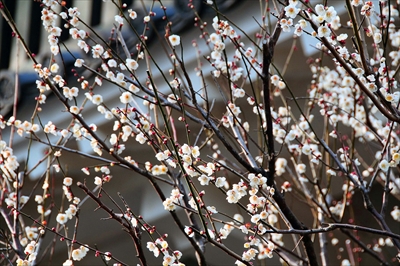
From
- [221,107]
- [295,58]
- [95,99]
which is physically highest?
[295,58]

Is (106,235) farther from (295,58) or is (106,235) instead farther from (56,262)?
(295,58)

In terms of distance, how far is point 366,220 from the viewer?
3.38 metres

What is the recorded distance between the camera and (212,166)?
59.4 inches

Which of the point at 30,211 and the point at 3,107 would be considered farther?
the point at 30,211

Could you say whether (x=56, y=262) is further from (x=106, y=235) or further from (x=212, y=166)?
(x=212, y=166)

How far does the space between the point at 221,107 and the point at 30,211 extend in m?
1.55

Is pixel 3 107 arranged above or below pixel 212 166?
above

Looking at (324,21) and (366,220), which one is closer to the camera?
(324,21)

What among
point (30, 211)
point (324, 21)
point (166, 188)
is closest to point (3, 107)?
point (30, 211)

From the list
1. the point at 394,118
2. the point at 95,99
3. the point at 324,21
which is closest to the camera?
the point at 394,118

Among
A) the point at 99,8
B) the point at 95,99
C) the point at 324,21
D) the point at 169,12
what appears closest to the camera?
the point at 324,21

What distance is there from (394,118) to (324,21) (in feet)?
1.25

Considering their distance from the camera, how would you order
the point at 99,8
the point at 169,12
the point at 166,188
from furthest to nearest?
the point at 166,188 → the point at 99,8 → the point at 169,12

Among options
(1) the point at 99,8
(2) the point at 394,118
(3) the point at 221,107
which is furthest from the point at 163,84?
(2) the point at 394,118
